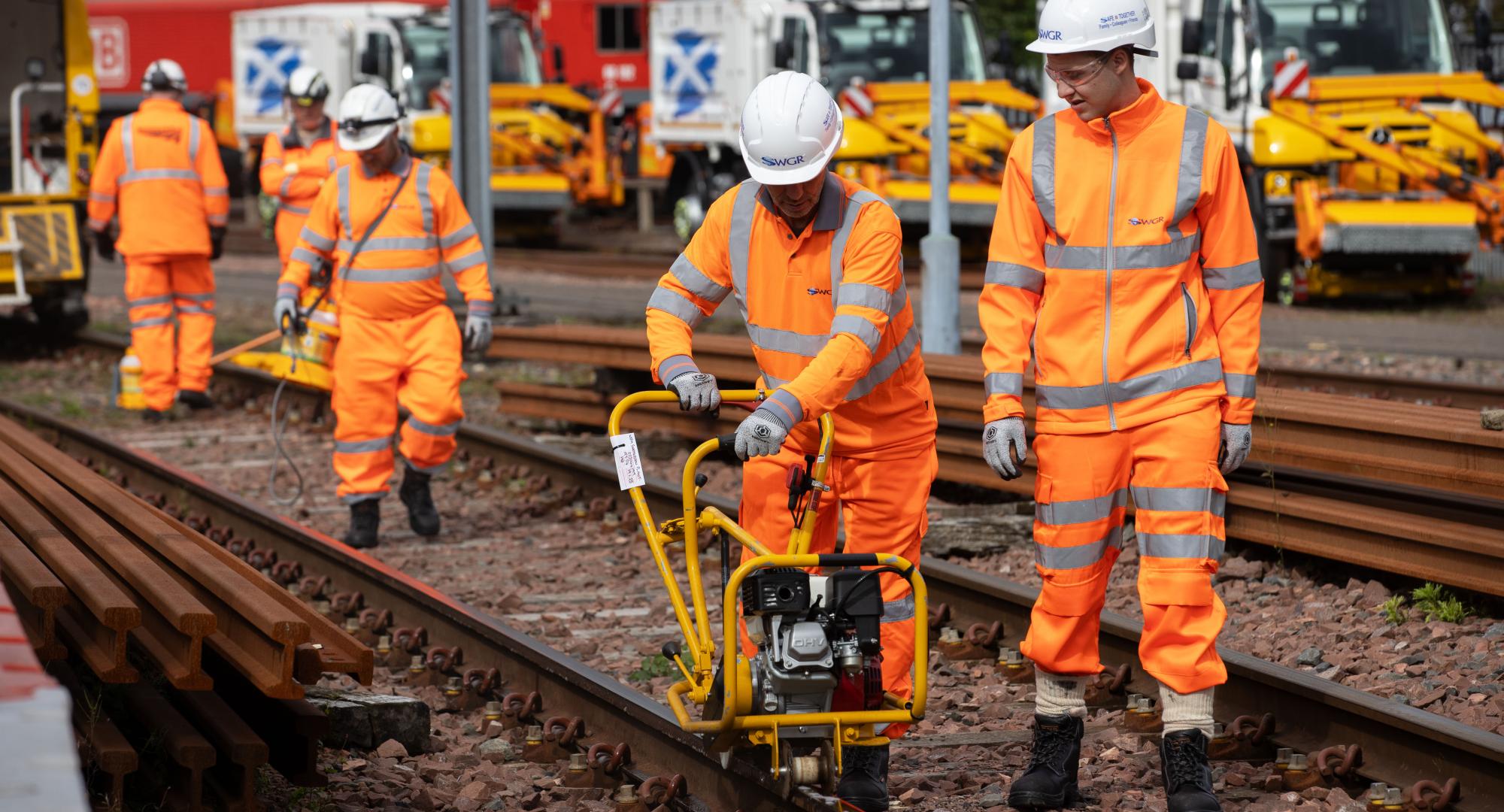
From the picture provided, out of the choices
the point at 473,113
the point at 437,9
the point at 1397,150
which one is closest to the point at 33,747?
the point at 473,113

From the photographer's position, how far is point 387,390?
7.92 metres

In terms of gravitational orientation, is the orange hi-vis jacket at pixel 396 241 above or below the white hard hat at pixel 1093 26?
below

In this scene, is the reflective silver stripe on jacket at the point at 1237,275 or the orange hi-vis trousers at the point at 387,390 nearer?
the reflective silver stripe on jacket at the point at 1237,275

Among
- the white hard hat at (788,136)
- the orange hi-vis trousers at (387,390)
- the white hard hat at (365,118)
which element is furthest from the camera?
the orange hi-vis trousers at (387,390)

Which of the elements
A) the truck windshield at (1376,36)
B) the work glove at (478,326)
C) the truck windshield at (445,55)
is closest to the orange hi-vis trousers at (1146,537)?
the work glove at (478,326)

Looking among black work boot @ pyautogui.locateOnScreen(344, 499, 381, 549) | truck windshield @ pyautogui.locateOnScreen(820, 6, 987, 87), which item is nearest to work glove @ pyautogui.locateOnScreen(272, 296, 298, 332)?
black work boot @ pyautogui.locateOnScreen(344, 499, 381, 549)

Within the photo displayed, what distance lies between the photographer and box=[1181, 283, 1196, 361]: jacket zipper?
4379 millimetres

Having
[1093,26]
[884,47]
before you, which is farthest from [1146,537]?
[884,47]

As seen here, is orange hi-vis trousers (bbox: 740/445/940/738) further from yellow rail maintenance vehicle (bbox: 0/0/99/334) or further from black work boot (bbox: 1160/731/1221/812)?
yellow rail maintenance vehicle (bbox: 0/0/99/334)

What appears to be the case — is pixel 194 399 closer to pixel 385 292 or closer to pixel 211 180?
pixel 211 180

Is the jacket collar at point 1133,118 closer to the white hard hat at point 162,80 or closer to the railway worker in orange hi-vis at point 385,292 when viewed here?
the railway worker in orange hi-vis at point 385,292

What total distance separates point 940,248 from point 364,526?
14.2 feet

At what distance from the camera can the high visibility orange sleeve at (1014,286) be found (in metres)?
4.52

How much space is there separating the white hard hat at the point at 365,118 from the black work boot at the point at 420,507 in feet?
4.82
